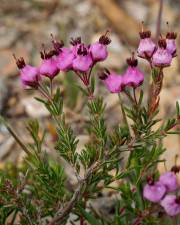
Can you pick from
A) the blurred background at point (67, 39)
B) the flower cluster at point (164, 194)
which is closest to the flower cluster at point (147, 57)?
the flower cluster at point (164, 194)

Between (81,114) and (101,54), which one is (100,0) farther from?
(101,54)

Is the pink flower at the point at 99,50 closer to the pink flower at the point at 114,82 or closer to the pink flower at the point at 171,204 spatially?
the pink flower at the point at 114,82

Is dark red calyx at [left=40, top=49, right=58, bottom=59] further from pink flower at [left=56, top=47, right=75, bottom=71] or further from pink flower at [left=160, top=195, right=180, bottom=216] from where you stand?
pink flower at [left=160, top=195, right=180, bottom=216]

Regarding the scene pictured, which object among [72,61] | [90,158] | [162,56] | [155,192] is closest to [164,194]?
[155,192]

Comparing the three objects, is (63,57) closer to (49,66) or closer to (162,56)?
(49,66)

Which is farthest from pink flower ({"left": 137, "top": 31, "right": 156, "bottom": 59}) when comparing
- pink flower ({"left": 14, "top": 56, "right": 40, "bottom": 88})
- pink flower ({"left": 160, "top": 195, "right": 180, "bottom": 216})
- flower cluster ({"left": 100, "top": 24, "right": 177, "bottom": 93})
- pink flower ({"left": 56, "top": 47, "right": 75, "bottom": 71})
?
pink flower ({"left": 160, "top": 195, "right": 180, "bottom": 216})
